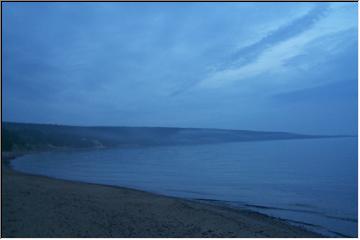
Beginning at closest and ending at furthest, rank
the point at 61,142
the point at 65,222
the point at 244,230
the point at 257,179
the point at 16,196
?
1. the point at 65,222
2. the point at 244,230
3. the point at 16,196
4. the point at 257,179
5. the point at 61,142

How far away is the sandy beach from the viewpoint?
10219 mm

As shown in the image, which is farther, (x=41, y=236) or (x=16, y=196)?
(x=16, y=196)

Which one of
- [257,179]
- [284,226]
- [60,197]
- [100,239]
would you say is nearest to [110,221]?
[100,239]

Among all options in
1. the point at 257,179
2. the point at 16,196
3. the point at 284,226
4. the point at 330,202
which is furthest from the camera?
the point at 257,179

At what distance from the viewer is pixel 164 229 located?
11.0 m

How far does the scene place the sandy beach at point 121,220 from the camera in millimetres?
10219

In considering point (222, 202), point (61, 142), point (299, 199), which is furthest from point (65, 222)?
point (61, 142)

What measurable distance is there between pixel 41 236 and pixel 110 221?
252cm

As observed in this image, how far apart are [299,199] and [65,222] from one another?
46.1 ft

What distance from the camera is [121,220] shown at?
463 inches

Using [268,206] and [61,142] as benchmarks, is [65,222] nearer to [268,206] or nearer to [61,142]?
[268,206]

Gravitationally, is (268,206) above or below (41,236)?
below

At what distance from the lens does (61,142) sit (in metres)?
121

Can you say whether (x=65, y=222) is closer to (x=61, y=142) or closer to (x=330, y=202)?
(x=330, y=202)
